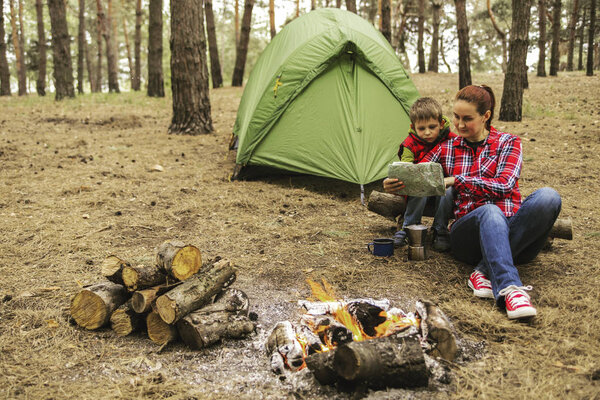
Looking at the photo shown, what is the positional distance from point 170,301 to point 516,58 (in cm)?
834

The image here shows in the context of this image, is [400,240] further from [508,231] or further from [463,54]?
[463,54]

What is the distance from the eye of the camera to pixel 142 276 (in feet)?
8.75

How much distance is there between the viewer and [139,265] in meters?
2.74

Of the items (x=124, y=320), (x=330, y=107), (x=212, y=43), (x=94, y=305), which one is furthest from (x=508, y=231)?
(x=212, y=43)

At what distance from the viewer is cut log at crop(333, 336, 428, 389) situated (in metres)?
1.93

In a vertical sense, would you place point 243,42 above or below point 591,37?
above

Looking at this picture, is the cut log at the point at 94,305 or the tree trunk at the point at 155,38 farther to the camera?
the tree trunk at the point at 155,38

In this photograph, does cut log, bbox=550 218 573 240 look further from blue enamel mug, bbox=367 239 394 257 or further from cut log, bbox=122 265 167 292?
cut log, bbox=122 265 167 292

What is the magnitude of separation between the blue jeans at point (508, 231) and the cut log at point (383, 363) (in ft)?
3.22

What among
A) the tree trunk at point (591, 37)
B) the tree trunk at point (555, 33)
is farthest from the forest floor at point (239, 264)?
the tree trunk at point (555, 33)

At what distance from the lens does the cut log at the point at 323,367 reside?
2.03 metres

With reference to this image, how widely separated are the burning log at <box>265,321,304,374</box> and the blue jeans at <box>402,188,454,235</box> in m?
1.71

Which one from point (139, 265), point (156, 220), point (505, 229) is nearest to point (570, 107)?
point (505, 229)

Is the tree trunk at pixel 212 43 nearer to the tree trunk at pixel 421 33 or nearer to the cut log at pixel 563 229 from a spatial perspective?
the tree trunk at pixel 421 33
